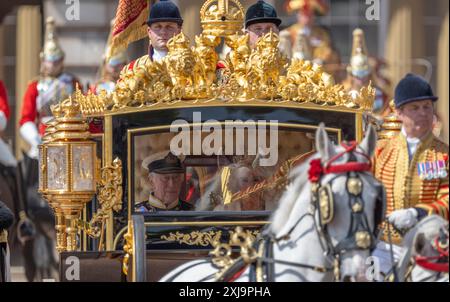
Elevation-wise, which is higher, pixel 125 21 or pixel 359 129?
pixel 125 21

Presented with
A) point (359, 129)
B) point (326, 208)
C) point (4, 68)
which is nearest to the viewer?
point (326, 208)

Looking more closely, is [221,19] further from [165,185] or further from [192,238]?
[192,238]

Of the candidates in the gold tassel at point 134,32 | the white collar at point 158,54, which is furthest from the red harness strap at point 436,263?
the gold tassel at point 134,32

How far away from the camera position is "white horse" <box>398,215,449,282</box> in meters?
8.73

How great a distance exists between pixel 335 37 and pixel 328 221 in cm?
1916

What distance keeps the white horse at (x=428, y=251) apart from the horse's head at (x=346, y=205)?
0.37 meters

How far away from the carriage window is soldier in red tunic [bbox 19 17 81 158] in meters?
6.58

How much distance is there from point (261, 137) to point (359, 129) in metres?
0.52

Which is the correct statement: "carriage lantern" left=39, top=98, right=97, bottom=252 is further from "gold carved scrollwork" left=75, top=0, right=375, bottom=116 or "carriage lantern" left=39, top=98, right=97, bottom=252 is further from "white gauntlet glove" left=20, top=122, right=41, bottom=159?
"white gauntlet glove" left=20, top=122, right=41, bottom=159

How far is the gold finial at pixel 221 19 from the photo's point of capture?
1073 centimetres

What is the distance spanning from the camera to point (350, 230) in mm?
8391

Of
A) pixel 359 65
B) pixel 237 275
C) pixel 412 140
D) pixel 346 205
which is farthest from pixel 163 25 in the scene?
pixel 359 65
